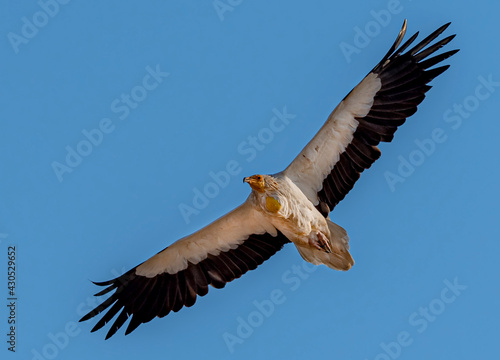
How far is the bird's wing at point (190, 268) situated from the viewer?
44.6 ft

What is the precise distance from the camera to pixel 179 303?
1368cm

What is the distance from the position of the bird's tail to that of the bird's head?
108 centimetres

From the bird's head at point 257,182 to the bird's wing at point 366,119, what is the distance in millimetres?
740

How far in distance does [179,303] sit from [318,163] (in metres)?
2.85

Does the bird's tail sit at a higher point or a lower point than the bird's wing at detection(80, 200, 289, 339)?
lower

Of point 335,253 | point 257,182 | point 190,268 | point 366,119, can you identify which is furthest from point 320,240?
point 190,268

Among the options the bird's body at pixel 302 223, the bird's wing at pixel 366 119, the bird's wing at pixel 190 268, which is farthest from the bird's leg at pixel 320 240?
the bird's wing at pixel 190 268

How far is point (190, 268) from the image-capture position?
45.2ft

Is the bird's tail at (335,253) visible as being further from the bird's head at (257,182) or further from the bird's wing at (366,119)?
the bird's head at (257,182)

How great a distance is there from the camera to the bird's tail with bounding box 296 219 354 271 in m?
12.8

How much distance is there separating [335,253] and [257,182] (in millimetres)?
1484

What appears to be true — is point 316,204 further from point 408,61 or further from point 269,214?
point 408,61

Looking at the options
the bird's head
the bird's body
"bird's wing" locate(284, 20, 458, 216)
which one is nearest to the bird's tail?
the bird's body

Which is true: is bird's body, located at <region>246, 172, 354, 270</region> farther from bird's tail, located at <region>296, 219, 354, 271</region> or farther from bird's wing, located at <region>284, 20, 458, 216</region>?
bird's wing, located at <region>284, 20, 458, 216</region>
